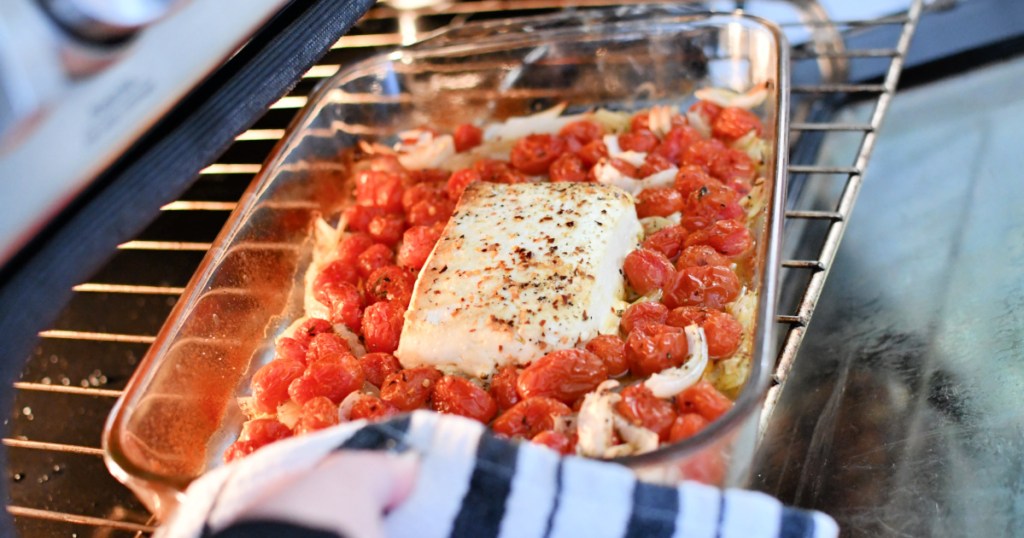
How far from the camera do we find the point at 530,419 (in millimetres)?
1552

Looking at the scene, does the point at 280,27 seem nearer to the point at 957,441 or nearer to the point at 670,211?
the point at 670,211

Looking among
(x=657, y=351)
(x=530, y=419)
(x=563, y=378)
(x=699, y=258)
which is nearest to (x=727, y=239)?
(x=699, y=258)

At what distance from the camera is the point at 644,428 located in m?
1.43

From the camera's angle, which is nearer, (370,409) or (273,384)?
(370,409)

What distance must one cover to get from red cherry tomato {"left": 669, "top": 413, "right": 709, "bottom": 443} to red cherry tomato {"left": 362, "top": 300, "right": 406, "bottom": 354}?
0.69m

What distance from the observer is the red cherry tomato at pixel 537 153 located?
2473 mm

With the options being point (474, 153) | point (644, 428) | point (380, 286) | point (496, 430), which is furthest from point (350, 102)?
point (644, 428)

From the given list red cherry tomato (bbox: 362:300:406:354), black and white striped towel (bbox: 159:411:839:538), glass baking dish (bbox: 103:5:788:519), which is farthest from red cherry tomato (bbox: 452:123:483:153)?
black and white striped towel (bbox: 159:411:839:538)

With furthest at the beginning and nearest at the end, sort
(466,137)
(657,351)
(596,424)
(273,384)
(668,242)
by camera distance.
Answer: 1. (466,137)
2. (668,242)
3. (273,384)
4. (657,351)
5. (596,424)

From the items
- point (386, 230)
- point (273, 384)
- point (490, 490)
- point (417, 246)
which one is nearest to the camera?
point (490, 490)

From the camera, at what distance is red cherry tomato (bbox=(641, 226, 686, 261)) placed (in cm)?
206

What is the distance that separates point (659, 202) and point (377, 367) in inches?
31.8

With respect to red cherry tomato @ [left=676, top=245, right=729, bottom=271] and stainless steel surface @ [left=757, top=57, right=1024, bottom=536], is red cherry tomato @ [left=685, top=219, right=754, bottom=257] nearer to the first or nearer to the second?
red cherry tomato @ [left=676, top=245, right=729, bottom=271]

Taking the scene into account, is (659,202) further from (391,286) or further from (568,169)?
(391,286)
